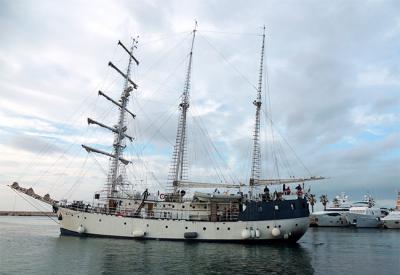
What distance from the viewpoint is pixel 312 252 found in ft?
117

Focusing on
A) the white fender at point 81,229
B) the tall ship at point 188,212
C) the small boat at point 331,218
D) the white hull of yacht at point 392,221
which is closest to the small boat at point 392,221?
the white hull of yacht at point 392,221

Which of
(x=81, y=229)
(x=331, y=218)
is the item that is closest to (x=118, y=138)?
(x=81, y=229)

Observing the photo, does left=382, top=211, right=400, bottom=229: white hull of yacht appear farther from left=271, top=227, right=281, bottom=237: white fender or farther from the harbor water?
left=271, top=227, right=281, bottom=237: white fender

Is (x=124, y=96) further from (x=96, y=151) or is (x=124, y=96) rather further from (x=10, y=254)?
(x=10, y=254)

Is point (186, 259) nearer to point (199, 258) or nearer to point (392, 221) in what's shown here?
point (199, 258)

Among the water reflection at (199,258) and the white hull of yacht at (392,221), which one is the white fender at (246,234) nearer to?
the water reflection at (199,258)

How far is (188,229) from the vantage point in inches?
1633

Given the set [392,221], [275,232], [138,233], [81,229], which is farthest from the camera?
[392,221]

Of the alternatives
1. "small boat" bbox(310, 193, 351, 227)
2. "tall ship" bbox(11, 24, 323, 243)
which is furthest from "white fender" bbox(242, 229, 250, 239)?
"small boat" bbox(310, 193, 351, 227)

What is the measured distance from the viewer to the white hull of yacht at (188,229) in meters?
40.3

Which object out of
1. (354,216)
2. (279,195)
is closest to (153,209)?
(279,195)

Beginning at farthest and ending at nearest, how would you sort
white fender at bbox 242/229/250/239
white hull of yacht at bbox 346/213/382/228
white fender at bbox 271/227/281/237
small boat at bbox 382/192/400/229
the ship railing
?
white hull of yacht at bbox 346/213/382/228
small boat at bbox 382/192/400/229
the ship railing
white fender at bbox 242/229/250/239
white fender at bbox 271/227/281/237

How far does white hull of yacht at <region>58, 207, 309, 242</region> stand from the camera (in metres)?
40.3

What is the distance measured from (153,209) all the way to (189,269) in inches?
794
